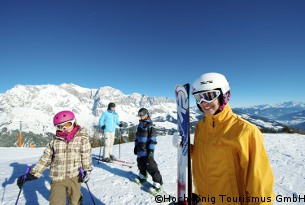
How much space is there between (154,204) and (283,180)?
5.02 m

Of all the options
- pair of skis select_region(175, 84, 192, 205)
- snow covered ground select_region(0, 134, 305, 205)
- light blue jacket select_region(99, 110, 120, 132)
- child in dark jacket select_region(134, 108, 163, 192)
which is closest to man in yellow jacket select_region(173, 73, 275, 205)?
pair of skis select_region(175, 84, 192, 205)

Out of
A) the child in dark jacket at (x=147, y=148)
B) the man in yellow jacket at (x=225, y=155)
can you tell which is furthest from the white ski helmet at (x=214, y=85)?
the child in dark jacket at (x=147, y=148)

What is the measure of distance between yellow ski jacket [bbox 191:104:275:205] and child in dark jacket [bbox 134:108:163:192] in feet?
11.0

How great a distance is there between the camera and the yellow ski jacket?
1.93 metres

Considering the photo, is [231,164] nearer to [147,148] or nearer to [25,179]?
[25,179]

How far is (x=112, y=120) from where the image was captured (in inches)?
360

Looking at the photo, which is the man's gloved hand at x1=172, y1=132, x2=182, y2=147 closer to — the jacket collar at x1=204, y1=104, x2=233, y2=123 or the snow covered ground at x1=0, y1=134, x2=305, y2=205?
the jacket collar at x1=204, y1=104, x2=233, y2=123

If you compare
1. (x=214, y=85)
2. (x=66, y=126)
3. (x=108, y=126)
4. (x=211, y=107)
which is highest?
(x=214, y=85)

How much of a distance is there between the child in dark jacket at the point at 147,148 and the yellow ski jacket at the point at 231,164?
3355mm

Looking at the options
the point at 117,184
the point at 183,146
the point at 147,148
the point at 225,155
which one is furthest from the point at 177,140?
the point at 117,184

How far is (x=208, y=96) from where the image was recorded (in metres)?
2.51

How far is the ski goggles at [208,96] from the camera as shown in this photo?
97.4 inches

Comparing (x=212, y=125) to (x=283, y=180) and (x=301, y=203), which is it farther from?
(x=283, y=180)

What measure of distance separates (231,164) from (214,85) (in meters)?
0.99
